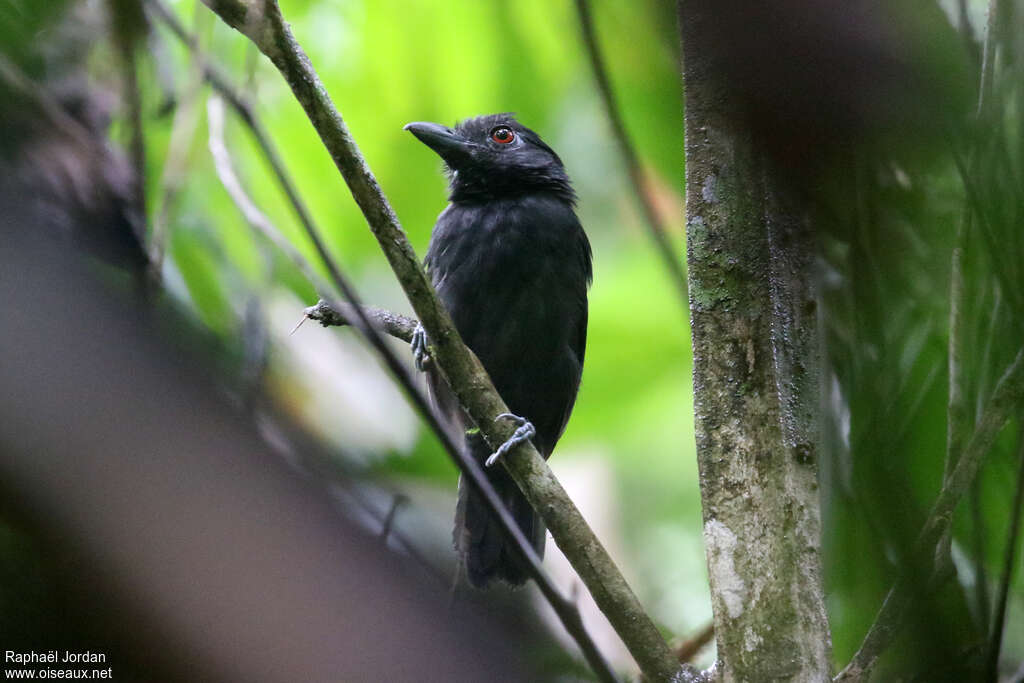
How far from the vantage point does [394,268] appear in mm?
2057

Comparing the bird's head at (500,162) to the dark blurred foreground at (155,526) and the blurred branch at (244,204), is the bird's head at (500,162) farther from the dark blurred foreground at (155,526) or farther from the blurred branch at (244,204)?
the dark blurred foreground at (155,526)

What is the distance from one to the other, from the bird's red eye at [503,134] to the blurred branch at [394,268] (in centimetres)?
223

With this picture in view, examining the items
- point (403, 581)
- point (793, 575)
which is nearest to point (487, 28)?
point (793, 575)

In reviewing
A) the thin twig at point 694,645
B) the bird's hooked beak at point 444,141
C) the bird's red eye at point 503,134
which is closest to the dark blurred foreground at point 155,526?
the thin twig at point 694,645

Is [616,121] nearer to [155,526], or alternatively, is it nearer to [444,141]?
[444,141]

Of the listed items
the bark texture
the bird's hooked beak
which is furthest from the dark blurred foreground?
the bird's hooked beak

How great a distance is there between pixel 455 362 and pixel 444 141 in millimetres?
1898

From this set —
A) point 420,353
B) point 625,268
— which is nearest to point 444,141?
point 420,353

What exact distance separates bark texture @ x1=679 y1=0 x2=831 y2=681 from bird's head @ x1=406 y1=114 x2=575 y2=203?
2231mm

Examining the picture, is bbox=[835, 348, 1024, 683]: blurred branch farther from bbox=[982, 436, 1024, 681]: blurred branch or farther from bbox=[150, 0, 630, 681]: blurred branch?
bbox=[150, 0, 630, 681]: blurred branch

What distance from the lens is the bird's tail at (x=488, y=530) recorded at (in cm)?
323

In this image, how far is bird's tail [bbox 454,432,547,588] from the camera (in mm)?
3226

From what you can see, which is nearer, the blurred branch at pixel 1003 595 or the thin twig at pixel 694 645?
the blurred branch at pixel 1003 595

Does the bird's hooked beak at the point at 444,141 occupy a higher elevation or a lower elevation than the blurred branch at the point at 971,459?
higher
